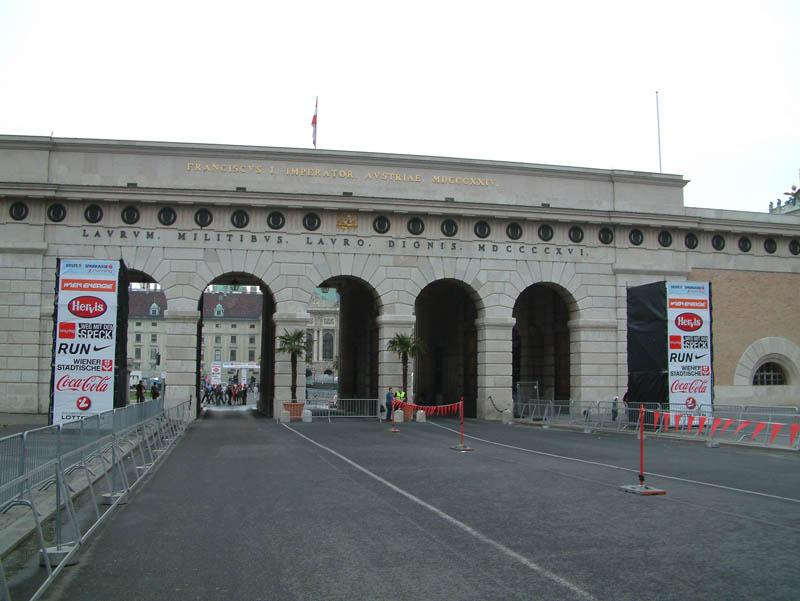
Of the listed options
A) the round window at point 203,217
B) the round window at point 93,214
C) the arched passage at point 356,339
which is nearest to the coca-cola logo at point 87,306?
the round window at point 203,217

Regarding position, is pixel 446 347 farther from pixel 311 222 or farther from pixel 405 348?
pixel 311 222

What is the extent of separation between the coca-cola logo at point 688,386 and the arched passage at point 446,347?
16831 mm

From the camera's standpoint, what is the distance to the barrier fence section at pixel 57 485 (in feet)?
25.5

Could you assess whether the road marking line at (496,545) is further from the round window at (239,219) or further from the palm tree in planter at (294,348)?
the round window at (239,219)

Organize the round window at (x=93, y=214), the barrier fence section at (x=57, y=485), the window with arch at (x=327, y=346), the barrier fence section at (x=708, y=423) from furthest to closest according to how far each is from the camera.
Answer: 1. the window with arch at (x=327, y=346)
2. the round window at (x=93, y=214)
3. the barrier fence section at (x=708, y=423)
4. the barrier fence section at (x=57, y=485)

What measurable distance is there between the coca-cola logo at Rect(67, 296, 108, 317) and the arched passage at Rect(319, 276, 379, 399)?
85.0ft

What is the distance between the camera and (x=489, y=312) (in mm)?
39188

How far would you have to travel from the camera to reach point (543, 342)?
46.7m

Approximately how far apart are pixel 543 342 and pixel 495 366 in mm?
8561

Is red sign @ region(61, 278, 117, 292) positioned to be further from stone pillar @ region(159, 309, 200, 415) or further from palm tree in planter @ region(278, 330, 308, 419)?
stone pillar @ region(159, 309, 200, 415)

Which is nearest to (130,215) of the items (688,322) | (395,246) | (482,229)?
(395,246)

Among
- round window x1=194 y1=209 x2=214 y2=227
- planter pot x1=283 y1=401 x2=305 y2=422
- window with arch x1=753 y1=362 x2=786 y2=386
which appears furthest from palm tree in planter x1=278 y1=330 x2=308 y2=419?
window with arch x1=753 y1=362 x2=786 y2=386

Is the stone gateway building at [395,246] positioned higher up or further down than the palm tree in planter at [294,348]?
higher up

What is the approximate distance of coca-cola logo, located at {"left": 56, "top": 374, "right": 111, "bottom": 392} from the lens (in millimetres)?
20906
